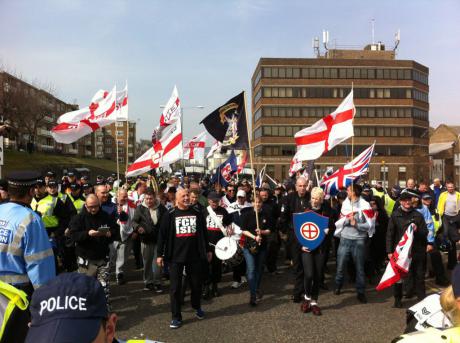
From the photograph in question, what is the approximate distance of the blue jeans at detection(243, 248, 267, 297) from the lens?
664cm

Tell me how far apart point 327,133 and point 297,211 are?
85.1 inches

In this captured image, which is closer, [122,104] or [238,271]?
[238,271]

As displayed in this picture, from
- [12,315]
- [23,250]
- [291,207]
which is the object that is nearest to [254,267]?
[291,207]

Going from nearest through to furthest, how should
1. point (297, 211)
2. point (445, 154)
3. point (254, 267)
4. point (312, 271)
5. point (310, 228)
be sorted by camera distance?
point (312, 271) < point (310, 228) < point (254, 267) < point (297, 211) < point (445, 154)

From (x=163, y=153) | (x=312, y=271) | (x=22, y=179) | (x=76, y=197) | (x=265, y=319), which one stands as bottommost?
(x=265, y=319)

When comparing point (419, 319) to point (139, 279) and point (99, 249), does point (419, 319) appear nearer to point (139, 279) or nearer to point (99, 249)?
point (99, 249)

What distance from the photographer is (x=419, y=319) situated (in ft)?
9.53

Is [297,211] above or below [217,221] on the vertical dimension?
above

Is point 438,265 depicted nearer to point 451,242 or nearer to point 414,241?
point 451,242

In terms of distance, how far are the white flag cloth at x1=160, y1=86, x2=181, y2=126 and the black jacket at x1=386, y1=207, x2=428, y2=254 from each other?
239 inches

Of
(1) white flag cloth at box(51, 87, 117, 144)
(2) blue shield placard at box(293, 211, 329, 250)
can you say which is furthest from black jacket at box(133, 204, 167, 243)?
(2) blue shield placard at box(293, 211, 329, 250)

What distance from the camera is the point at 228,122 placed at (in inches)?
308

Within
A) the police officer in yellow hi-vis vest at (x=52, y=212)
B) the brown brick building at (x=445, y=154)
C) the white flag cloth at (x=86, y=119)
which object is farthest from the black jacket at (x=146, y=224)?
the brown brick building at (x=445, y=154)

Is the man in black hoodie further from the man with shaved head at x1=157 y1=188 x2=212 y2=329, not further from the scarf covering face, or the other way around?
the scarf covering face
